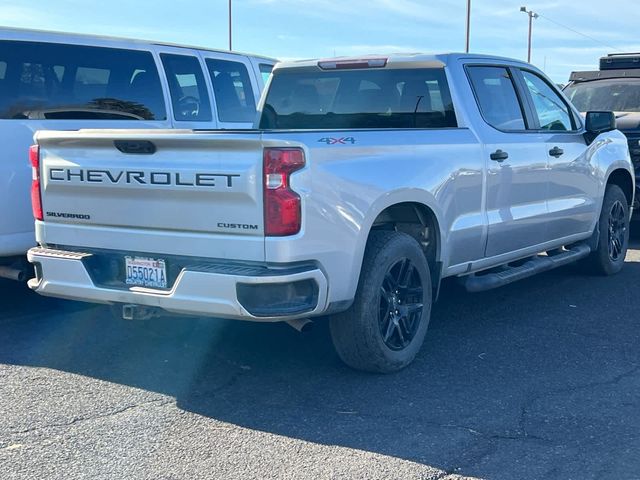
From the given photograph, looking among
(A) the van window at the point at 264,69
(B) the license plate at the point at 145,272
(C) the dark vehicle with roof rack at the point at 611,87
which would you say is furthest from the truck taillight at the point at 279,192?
(C) the dark vehicle with roof rack at the point at 611,87

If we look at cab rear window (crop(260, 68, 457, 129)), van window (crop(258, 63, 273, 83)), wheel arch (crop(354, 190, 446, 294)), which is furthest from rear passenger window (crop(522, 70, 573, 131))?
van window (crop(258, 63, 273, 83))

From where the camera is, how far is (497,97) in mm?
6348

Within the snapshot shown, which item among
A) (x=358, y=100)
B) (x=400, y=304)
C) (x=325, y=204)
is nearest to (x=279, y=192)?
(x=325, y=204)

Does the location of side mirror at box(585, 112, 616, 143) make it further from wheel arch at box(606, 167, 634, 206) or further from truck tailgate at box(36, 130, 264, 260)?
truck tailgate at box(36, 130, 264, 260)

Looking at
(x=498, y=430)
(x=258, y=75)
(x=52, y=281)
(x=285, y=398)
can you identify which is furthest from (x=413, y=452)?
(x=258, y=75)

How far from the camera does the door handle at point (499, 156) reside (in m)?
5.89

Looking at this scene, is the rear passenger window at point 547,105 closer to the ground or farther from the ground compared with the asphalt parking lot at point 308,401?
farther from the ground

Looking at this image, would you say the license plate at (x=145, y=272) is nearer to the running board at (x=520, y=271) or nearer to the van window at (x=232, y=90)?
the running board at (x=520, y=271)

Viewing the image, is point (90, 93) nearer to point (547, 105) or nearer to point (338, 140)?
point (338, 140)

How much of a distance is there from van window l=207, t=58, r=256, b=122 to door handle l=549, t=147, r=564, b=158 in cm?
323

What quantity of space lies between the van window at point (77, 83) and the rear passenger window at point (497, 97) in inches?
113

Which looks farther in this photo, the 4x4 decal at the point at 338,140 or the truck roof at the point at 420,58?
the truck roof at the point at 420,58

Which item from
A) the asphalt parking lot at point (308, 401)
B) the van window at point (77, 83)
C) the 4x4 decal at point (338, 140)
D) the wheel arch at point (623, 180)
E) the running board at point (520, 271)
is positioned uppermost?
the van window at point (77, 83)

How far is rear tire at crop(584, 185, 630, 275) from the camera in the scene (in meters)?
7.89
